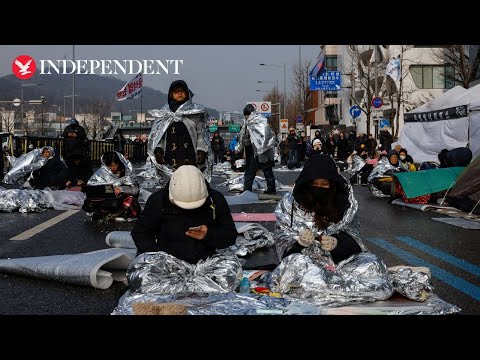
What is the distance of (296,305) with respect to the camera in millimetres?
4824

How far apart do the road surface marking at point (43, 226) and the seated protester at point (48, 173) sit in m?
2.63

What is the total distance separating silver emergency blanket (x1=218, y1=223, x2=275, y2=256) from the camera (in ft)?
25.5

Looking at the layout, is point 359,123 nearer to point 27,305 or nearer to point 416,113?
point 416,113

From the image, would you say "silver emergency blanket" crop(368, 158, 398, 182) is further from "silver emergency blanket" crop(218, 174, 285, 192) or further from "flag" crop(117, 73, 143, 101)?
"flag" crop(117, 73, 143, 101)

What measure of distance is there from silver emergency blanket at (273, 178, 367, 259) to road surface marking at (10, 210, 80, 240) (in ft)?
15.1

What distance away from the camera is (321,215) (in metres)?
5.53

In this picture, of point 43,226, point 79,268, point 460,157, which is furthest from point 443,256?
point 460,157

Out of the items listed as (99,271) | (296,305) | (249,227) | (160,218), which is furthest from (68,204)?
(296,305)

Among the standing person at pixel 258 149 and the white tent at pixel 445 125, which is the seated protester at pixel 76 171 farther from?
the white tent at pixel 445 125

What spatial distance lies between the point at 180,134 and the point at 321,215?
5626 millimetres

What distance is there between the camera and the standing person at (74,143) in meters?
14.6

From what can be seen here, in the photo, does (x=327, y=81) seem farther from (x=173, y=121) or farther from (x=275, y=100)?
(x=275, y=100)

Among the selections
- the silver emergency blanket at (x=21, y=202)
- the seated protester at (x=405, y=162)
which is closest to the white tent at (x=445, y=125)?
the seated protester at (x=405, y=162)
